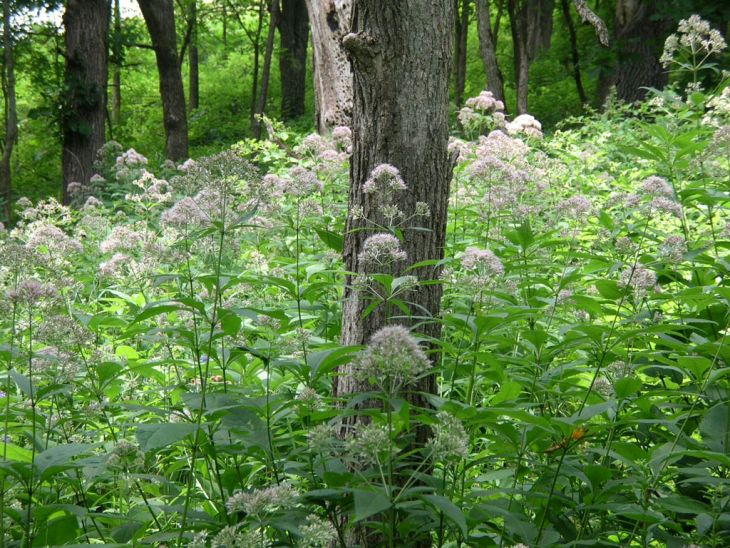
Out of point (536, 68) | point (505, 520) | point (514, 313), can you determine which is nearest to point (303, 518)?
point (505, 520)

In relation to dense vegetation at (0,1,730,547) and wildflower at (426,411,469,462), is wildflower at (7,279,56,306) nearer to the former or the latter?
dense vegetation at (0,1,730,547)

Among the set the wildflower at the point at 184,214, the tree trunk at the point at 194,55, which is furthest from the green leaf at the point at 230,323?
the tree trunk at the point at 194,55

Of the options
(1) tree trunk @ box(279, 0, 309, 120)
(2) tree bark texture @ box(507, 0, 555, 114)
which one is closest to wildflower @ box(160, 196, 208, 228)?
(2) tree bark texture @ box(507, 0, 555, 114)

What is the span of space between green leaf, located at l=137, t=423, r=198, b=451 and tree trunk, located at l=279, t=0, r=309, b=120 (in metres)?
19.2

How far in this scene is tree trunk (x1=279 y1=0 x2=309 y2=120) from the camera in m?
20.6

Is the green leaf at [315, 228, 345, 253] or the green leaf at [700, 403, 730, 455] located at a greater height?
the green leaf at [315, 228, 345, 253]

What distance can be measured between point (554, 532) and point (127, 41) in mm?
14454

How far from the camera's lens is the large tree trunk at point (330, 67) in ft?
21.8

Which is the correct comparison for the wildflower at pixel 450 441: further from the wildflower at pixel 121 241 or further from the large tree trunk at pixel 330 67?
the large tree trunk at pixel 330 67

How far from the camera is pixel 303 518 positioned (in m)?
1.84

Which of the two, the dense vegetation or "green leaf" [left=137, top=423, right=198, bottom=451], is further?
the dense vegetation

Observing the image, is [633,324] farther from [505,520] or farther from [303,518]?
[303,518]

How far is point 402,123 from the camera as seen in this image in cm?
278

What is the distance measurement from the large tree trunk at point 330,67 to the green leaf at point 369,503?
18.4 feet
